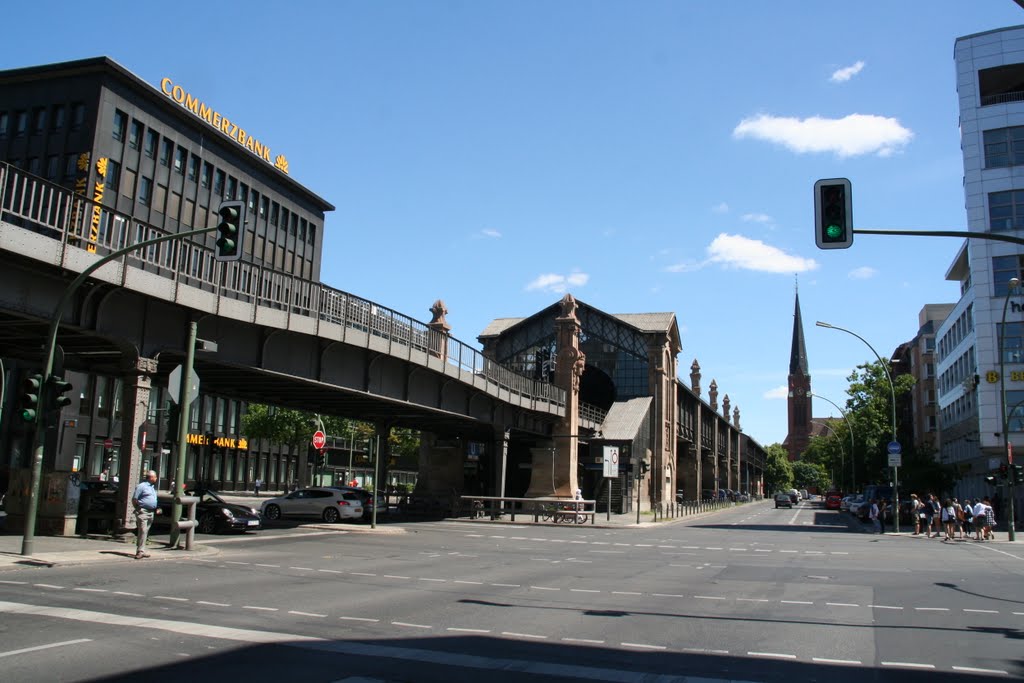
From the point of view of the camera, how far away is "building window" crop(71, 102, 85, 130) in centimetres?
5362

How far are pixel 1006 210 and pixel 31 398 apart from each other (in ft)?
155

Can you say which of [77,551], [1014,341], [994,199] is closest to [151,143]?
[77,551]

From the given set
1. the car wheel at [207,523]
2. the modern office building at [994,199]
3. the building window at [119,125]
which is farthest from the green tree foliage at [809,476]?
the car wheel at [207,523]

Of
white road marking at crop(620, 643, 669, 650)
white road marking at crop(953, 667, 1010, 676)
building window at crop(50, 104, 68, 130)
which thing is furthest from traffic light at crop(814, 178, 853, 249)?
building window at crop(50, 104, 68, 130)

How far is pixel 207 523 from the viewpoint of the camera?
25578 mm

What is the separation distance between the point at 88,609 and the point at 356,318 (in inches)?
647

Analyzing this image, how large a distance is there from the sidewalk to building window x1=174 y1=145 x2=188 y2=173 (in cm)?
4571

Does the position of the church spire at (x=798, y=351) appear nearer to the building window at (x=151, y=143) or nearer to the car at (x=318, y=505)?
the building window at (x=151, y=143)

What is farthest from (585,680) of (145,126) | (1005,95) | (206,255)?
(145,126)

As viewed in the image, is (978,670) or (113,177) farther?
(113,177)

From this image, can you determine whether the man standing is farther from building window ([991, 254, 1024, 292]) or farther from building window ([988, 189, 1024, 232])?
building window ([991, 254, 1024, 292])

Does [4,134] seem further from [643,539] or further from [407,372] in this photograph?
[643,539]

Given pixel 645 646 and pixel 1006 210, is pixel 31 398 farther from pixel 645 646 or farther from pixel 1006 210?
pixel 1006 210

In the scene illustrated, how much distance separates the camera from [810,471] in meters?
183
